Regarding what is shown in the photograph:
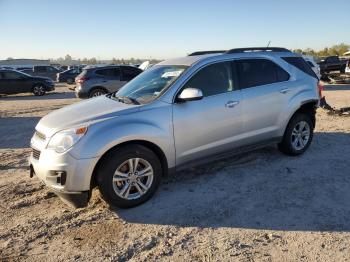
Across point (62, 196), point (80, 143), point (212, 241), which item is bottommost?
point (212, 241)

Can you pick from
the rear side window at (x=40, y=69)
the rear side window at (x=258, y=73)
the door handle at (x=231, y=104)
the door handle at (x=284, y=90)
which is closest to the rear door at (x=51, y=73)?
the rear side window at (x=40, y=69)

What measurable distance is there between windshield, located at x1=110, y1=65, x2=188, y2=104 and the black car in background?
59.6 feet

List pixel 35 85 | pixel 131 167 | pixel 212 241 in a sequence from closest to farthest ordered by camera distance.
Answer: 1. pixel 212 241
2. pixel 131 167
3. pixel 35 85

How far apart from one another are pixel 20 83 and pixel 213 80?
19401 mm

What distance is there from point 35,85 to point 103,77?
8724 millimetres

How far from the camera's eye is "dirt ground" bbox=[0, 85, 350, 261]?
3.69 metres

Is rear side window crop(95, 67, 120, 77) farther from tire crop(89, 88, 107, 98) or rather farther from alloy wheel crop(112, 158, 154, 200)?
alloy wheel crop(112, 158, 154, 200)

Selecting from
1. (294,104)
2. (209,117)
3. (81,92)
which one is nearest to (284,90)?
(294,104)

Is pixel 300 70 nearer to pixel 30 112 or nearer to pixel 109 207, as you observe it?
pixel 109 207

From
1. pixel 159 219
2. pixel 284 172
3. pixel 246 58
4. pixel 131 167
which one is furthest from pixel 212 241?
pixel 246 58

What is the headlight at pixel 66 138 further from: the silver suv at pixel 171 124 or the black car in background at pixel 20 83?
the black car in background at pixel 20 83

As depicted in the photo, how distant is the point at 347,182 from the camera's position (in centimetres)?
527

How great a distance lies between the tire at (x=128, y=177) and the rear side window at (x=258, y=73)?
1.89m

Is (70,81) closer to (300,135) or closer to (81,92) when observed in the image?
(81,92)
